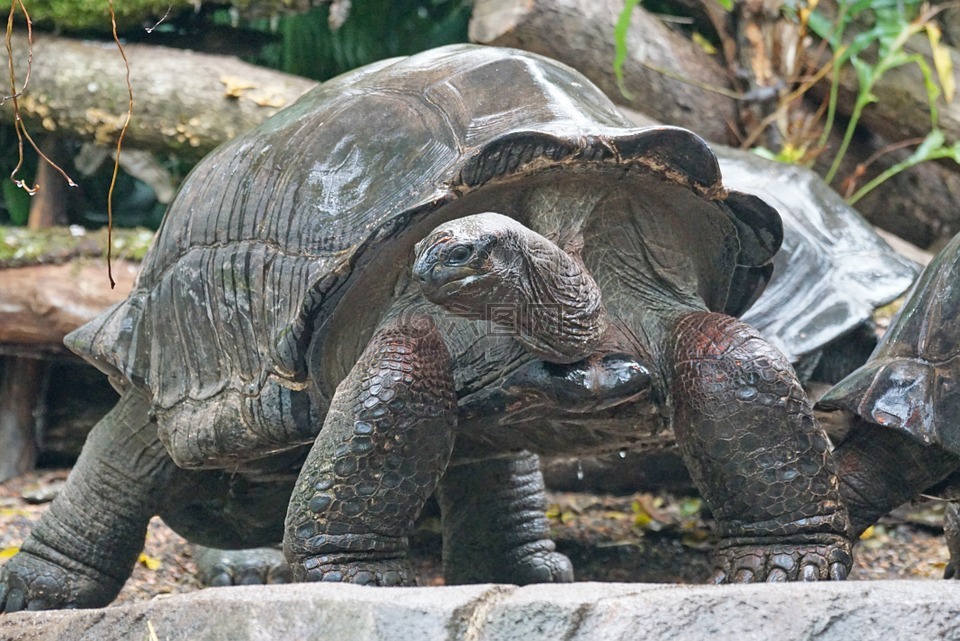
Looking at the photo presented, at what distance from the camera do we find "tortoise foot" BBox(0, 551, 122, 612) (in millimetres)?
4402

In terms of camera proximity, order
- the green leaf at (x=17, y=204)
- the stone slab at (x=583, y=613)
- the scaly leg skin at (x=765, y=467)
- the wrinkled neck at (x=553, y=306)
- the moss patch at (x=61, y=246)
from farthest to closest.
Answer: the green leaf at (x=17, y=204) → the moss patch at (x=61, y=246) → the scaly leg skin at (x=765, y=467) → the wrinkled neck at (x=553, y=306) → the stone slab at (x=583, y=613)

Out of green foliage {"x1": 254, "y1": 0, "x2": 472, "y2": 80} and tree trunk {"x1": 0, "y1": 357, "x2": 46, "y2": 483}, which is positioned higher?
green foliage {"x1": 254, "y1": 0, "x2": 472, "y2": 80}

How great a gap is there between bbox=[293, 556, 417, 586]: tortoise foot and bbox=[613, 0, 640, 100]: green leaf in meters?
3.77

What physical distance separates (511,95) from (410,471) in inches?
44.0

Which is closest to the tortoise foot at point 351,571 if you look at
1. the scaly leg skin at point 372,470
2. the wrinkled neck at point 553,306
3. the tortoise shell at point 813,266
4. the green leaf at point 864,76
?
the scaly leg skin at point 372,470

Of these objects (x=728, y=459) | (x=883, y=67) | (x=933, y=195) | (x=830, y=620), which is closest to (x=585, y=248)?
(x=728, y=459)

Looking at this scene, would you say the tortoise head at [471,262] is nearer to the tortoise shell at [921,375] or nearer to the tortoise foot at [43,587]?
the tortoise shell at [921,375]

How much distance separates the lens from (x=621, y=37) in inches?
256

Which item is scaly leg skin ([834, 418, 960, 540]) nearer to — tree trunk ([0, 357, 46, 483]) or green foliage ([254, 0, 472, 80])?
tree trunk ([0, 357, 46, 483])

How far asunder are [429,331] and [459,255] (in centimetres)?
49

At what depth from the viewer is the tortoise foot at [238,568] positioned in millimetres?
5426

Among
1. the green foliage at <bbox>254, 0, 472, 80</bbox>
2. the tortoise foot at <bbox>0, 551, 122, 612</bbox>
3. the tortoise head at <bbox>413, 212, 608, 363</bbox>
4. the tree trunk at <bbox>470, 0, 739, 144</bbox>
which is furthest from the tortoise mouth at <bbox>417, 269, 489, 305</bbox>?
the green foliage at <bbox>254, 0, 472, 80</bbox>

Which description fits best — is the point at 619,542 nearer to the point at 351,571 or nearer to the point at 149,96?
the point at 351,571

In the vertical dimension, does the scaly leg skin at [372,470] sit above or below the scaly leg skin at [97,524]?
above
